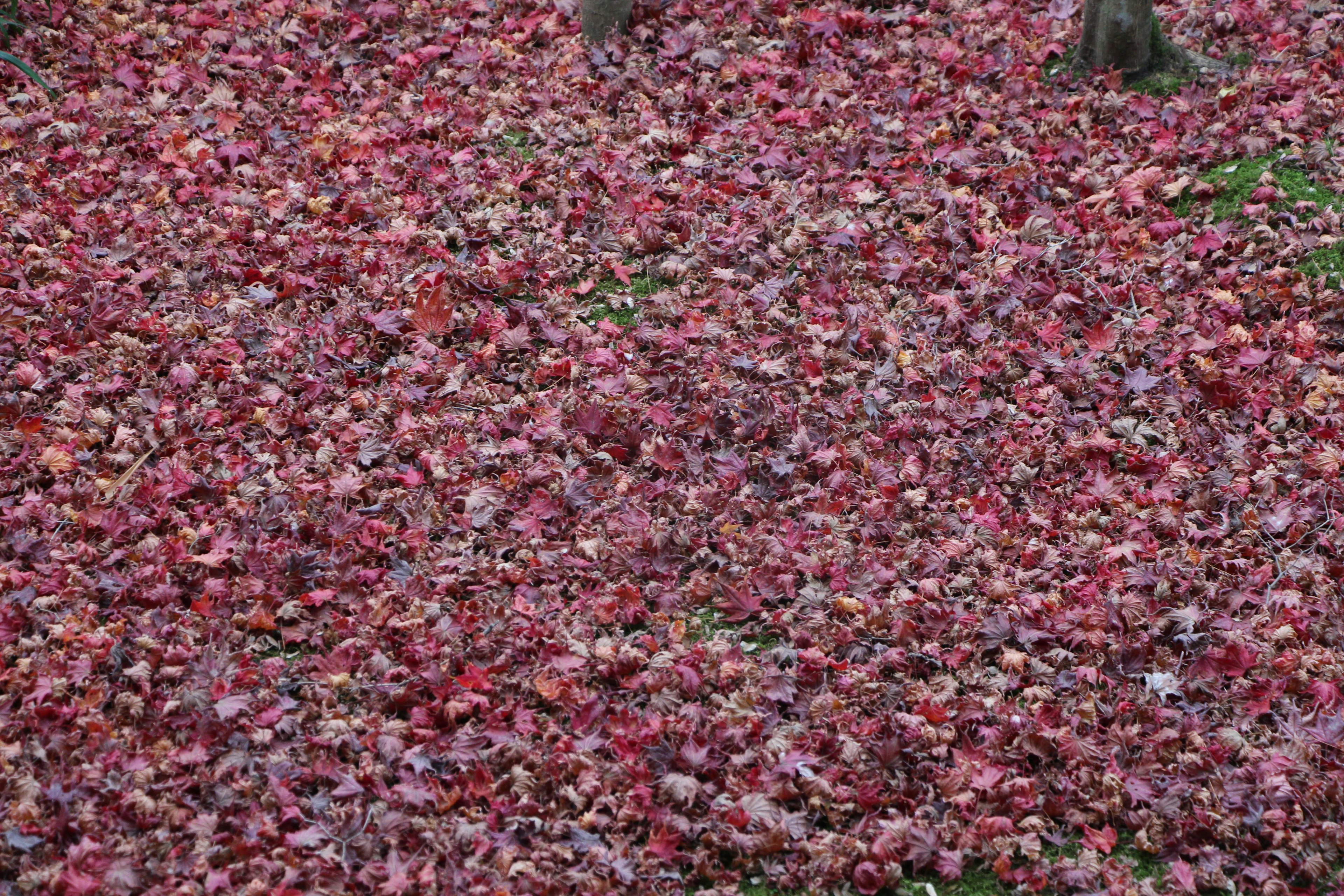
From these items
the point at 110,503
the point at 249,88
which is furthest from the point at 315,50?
the point at 110,503

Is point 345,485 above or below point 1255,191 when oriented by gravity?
below

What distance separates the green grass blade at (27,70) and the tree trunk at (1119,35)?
5403 millimetres

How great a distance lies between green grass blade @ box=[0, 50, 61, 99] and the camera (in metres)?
4.89

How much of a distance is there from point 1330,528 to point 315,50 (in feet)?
18.2

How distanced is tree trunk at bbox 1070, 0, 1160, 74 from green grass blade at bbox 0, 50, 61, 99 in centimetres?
540

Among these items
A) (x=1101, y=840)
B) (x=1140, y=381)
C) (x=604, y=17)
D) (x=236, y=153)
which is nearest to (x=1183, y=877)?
(x=1101, y=840)

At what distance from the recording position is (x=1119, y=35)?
5594 mm

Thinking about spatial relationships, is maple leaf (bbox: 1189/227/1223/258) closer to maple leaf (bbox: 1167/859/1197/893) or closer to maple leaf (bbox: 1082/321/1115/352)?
maple leaf (bbox: 1082/321/1115/352)

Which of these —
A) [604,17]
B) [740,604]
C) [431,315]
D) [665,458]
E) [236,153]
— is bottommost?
[740,604]

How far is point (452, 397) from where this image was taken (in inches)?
163

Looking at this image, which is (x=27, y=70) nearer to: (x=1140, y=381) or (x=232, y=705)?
(x=232, y=705)

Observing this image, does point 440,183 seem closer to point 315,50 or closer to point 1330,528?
point 315,50

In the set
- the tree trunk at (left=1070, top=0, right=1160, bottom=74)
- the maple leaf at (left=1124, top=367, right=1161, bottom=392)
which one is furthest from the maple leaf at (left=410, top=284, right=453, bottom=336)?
the tree trunk at (left=1070, top=0, right=1160, bottom=74)

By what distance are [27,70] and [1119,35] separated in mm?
5546
